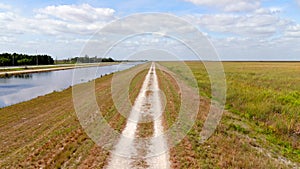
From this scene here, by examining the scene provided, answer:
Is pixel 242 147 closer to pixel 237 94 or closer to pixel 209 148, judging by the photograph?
pixel 209 148

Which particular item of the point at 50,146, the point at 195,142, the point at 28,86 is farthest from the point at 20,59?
the point at 195,142

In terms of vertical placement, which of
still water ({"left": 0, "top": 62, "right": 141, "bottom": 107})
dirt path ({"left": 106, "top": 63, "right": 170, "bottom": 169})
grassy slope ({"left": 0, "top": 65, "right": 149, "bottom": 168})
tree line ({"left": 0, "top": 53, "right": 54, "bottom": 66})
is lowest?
still water ({"left": 0, "top": 62, "right": 141, "bottom": 107})

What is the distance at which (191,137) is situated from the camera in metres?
8.62

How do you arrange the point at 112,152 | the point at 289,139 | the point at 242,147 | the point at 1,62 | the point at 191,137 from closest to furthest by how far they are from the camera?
the point at 112,152 → the point at 242,147 → the point at 191,137 → the point at 289,139 → the point at 1,62

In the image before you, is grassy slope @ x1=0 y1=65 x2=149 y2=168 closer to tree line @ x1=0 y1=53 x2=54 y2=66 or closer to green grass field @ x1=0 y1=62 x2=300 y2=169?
green grass field @ x1=0 y1=62 x2=300 y2=169

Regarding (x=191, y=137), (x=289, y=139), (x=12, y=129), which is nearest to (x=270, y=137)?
(x=289, y=139)

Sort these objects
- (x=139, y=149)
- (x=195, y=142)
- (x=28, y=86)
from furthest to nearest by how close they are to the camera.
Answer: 1. (x=28, y=86)
2. (x=195, y=142)
3. (x=139, y=149)

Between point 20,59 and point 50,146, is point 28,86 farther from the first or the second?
point 20,59

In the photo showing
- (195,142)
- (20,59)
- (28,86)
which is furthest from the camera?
(20,59)

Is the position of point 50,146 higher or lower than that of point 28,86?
higher

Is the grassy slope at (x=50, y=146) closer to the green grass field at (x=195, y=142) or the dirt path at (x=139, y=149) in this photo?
the green grass field at (x=195, y=142)

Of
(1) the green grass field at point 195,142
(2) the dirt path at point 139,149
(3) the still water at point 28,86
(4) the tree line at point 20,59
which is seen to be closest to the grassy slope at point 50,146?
(1) the green grass field at point 195,142

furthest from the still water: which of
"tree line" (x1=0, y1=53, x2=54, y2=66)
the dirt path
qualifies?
"tree line" (x1=0, y1=53, x2=54, y2=66)

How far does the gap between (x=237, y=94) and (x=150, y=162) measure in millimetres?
12204
